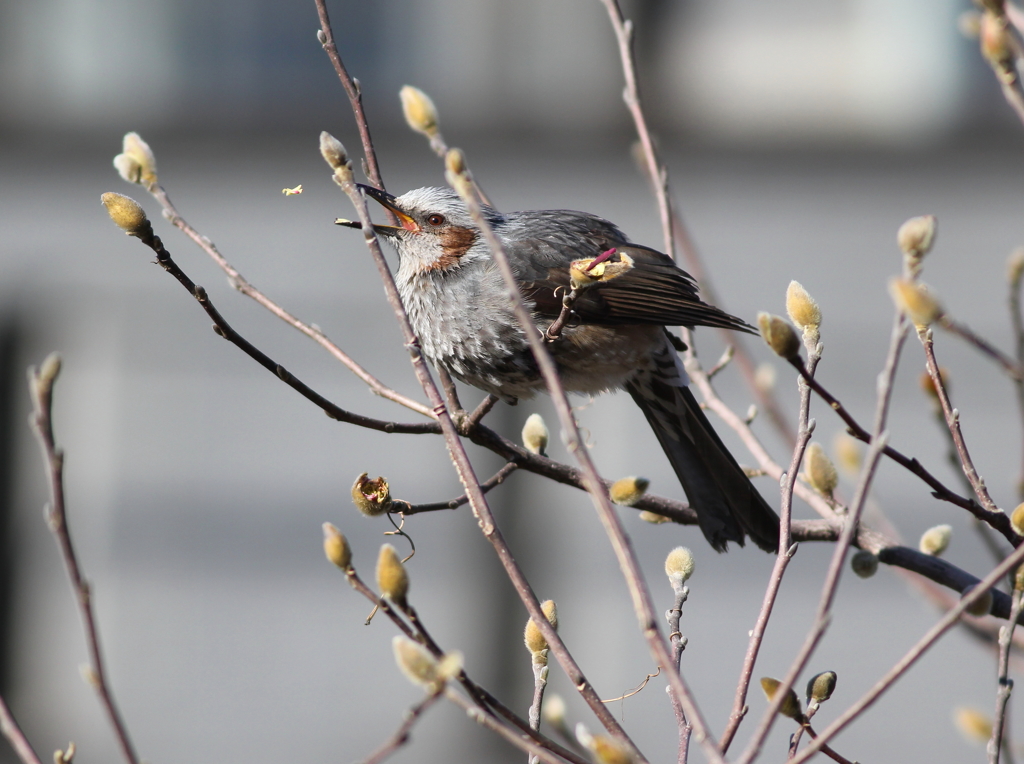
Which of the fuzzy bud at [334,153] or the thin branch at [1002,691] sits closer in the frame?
the thin branch at [1002,691]

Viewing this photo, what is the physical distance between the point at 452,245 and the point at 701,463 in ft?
3.01

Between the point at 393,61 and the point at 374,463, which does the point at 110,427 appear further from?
the point at 393,61

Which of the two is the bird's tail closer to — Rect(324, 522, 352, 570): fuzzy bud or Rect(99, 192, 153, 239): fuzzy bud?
Rect(324, 522, 352, 570): fuzzy bud

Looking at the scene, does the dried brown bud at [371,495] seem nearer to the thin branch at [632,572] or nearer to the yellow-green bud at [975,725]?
the thin branch at [632,572]

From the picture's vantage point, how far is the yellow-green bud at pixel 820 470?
5.84 ft

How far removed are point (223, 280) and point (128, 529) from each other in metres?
1.52

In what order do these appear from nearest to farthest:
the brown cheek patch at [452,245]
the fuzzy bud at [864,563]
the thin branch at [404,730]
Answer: the thin branch at [404,730] < the fuzzy bud at [864,563] < the brown cheek patch at [452,245]

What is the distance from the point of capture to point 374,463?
20.5ft

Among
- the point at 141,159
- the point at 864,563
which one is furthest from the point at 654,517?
the point at 141,159

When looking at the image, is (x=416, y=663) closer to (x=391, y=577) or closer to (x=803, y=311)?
(x=391, y=577)

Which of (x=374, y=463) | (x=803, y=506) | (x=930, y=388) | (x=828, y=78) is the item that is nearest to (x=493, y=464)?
(x=374, y=463)

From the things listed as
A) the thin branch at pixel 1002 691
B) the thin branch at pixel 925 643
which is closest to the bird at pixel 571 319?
the thin branch at pixel 1002 691

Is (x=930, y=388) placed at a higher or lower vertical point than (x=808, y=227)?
lower

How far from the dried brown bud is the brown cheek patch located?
4.02 feet
